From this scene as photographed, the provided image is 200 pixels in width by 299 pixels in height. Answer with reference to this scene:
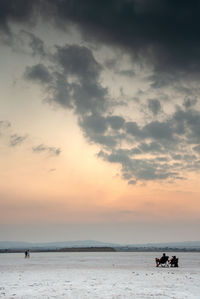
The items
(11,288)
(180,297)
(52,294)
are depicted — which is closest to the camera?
(180,297)

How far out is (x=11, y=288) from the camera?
66.0 feet

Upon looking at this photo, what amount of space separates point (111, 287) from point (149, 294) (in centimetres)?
354

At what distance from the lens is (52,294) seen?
1769cm

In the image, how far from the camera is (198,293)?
18.0 meters

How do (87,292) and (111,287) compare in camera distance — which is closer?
(87,292)

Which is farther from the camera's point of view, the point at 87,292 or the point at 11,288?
the point at 11,288

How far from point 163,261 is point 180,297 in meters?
25.2

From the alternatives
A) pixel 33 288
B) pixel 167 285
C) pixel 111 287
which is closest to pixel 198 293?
pixel 167 285

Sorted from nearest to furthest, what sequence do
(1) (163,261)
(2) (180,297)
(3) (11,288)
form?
1. (2) (180,297)
2. (3) (11,288)
3. (1) (163,261)

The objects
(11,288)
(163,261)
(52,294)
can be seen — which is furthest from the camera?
(163,261)

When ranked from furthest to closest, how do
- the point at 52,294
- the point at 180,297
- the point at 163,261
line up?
the point at 163,261 → the point at 52,294 → the point at 180,297

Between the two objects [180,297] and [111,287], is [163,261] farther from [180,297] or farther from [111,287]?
[180,297]

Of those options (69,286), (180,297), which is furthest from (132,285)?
(180,297)

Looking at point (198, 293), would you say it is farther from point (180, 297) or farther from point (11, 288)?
point (11, 288)
